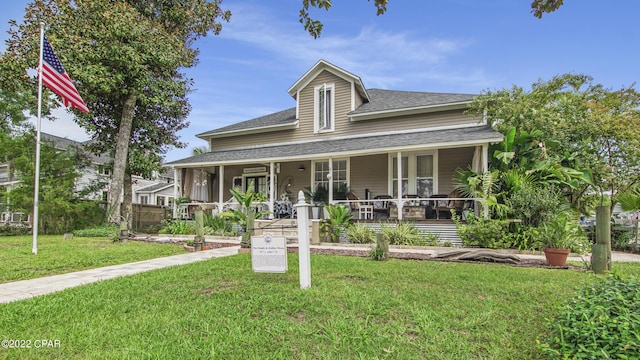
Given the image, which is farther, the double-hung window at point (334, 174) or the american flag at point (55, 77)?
the double-hung window at point (334, 174)

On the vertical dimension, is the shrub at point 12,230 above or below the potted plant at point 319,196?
below

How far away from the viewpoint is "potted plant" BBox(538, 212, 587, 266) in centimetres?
679

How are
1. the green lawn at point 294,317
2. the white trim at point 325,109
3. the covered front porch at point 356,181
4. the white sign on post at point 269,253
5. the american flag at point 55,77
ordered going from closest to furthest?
the green lawn at point 294,317, the white sign on post at point 269,253, the american flag at point 55,77, the covered front porch at point 356,181, the white trim at point 325,109

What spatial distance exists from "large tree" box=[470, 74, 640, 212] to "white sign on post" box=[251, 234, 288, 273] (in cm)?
1070

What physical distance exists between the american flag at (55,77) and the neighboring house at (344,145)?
5.89 meters

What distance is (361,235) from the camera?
1093 cm

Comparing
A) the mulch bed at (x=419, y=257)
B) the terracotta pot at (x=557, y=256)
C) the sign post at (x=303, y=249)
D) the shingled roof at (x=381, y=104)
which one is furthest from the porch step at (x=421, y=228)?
the sign post at (x=303, y=249)

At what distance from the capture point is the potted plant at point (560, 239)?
22.3 ft

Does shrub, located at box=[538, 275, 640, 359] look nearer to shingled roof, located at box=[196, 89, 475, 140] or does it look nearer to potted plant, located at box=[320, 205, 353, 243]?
potted plant, located at box=[320, 205, 353, 243]

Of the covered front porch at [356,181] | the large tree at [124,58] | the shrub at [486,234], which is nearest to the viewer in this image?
the shrub at [486,234]

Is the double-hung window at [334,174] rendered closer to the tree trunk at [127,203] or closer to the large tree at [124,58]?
the large tree at [124,58]

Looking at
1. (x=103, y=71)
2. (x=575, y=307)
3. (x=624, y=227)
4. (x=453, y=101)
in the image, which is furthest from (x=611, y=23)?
(x=103, y=71)

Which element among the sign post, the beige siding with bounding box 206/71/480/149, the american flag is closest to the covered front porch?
the beige siding with bounding box 206/71/480/149

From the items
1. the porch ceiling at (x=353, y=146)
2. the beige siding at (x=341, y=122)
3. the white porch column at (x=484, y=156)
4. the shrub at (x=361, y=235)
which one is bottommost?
the shrub at (x=361, y=235)
